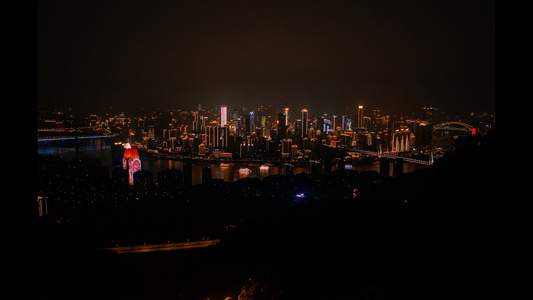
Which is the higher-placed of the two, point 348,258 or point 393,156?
point 393,156

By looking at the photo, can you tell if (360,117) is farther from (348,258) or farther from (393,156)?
(348,258)

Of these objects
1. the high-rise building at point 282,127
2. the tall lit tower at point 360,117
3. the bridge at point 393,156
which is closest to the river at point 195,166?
the bridge at point 393,156

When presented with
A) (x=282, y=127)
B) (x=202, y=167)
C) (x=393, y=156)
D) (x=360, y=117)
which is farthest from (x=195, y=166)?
(x=360, y=117)

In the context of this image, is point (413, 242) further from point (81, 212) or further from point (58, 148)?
point (58, 148)

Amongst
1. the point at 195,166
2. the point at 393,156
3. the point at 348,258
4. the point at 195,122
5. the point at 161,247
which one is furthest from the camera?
the point at 195,122

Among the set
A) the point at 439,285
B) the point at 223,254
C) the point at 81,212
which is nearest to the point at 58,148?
the point at 81,212

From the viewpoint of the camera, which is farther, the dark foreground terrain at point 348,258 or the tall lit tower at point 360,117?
the tall lit tower at point 360,117

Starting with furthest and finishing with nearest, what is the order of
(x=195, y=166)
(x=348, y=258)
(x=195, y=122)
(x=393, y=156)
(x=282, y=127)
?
(x=195, y=122)
(x=282, y=127)
(x=195, y=166)
(x=393, y=156)
(x=348, y=258)

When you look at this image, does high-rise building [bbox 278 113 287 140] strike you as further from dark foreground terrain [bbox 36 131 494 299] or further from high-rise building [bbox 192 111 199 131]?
dark foreground terrain [bbox 36 131 494 299]

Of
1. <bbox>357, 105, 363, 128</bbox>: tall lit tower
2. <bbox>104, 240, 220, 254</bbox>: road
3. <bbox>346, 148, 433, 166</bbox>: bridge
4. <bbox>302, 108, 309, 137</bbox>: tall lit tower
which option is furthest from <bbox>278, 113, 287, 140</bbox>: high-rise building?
<bbox>104, 240, 220, 254</bbox>: road

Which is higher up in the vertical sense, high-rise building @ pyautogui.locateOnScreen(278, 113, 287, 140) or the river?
high-rise building @ pyautogui.locateOnScreen(278, 113, 287, 140)

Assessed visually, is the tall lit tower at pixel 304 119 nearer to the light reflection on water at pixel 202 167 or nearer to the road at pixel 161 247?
the light reflection on water at pixel 202 167
